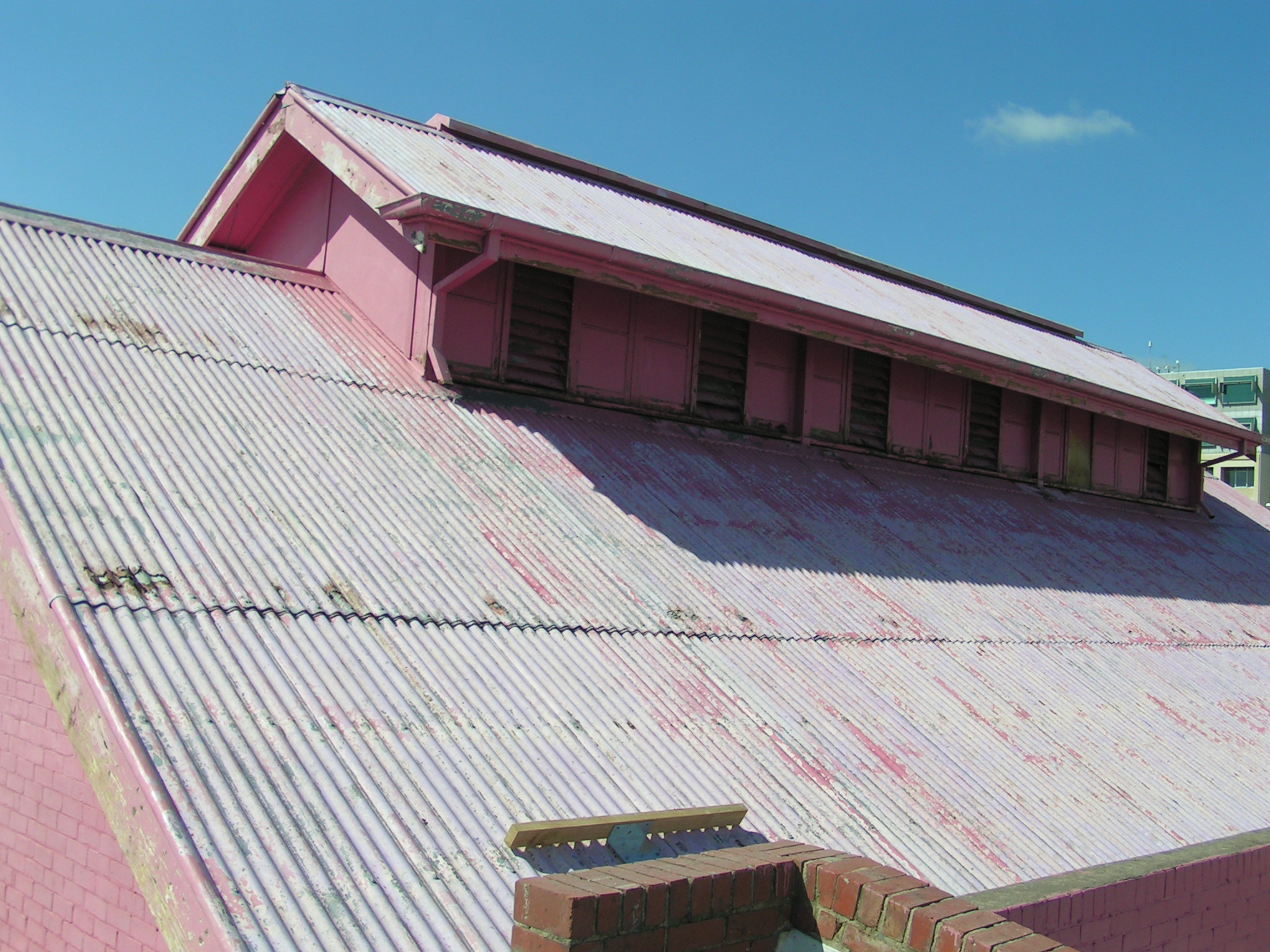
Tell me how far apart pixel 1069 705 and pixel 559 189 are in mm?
6431

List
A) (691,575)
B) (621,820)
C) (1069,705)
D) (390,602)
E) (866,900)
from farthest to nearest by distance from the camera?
(1069,705), (691,575), (390,602), (621,820), (866,900)

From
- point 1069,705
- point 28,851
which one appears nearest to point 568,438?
point 1069,705

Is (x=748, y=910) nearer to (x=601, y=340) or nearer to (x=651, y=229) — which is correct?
(x=601, y=340)

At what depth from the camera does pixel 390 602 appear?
559cm

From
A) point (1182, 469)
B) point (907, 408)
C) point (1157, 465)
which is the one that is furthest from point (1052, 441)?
point (1182, 469)

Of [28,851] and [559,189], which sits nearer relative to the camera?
[28,851]

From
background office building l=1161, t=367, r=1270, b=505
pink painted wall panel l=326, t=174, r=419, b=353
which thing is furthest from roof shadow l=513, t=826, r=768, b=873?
background office building l=1161, t=367, r=1270, b=505

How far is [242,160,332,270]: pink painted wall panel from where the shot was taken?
10508 millimetres

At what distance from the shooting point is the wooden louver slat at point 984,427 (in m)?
13.1

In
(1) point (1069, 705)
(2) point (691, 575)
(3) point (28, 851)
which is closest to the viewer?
(3) point (28, 851)

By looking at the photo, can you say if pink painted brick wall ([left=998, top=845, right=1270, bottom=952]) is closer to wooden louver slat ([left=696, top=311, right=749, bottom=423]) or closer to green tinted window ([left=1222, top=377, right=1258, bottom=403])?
wooden louver slat ([left=696, top=311, right=749, bottom=423])

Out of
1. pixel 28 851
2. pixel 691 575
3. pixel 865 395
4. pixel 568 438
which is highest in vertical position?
pixel 865 395

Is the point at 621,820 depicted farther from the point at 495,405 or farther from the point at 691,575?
the point at 495,405

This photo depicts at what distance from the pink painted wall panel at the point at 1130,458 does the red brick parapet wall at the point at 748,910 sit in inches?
501
